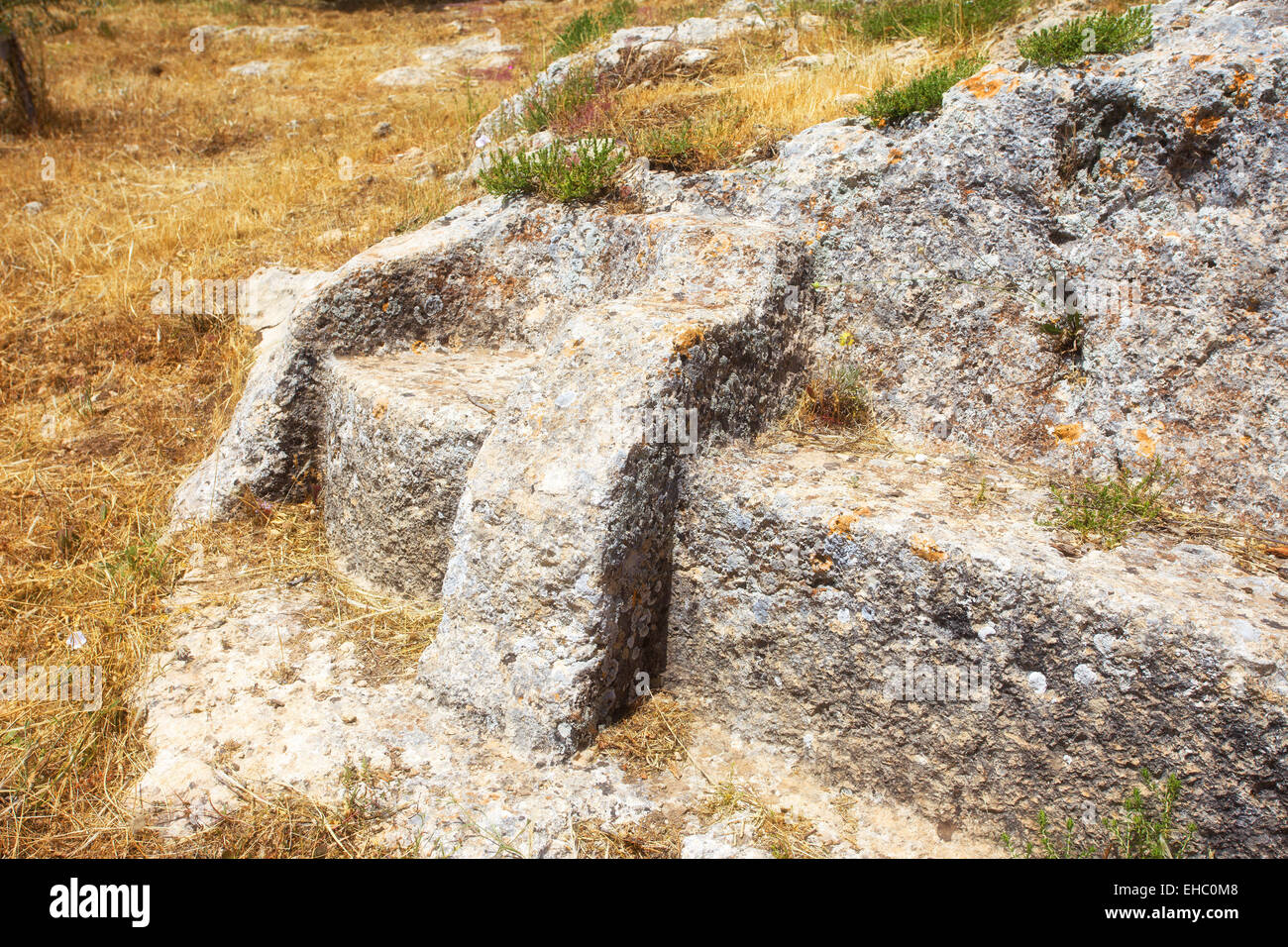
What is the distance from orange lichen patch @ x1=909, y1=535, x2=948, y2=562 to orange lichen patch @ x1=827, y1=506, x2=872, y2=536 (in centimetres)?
22

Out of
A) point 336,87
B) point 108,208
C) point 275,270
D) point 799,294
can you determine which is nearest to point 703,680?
point 799,294

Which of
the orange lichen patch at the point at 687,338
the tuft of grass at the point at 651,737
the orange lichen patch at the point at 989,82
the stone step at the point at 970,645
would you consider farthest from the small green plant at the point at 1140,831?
the orange lichen patch at the point at 989,82

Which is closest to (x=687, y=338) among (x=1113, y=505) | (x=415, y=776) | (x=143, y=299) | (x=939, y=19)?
(x=1113, y=505)

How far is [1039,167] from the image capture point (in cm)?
444

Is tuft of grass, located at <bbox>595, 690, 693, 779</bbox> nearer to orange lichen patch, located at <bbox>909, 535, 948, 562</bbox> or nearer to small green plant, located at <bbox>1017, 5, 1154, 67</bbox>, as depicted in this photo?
orange lichen patch, located at <bbox>909, 535, 948, 562</bbox>

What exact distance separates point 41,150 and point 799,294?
36.0ft

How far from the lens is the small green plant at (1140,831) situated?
2850 millimetres

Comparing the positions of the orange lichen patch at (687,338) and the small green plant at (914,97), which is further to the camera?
the small green plant at (914,97)

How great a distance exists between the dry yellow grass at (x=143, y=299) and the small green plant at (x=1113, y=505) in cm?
305

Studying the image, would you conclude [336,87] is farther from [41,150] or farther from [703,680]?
[703,680]

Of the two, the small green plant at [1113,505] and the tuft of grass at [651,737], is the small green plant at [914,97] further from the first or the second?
the tuft of grass at [651,737]

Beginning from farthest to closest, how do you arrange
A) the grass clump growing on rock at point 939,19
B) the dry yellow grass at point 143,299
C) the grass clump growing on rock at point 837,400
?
1. the grass clump growing on rock at point 939,19
2. the grass clump growing on rock at point 837,400
3. the dry yellow grass at point 143,299

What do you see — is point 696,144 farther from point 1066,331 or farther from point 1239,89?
point 1239,89

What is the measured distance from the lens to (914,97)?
484cm
